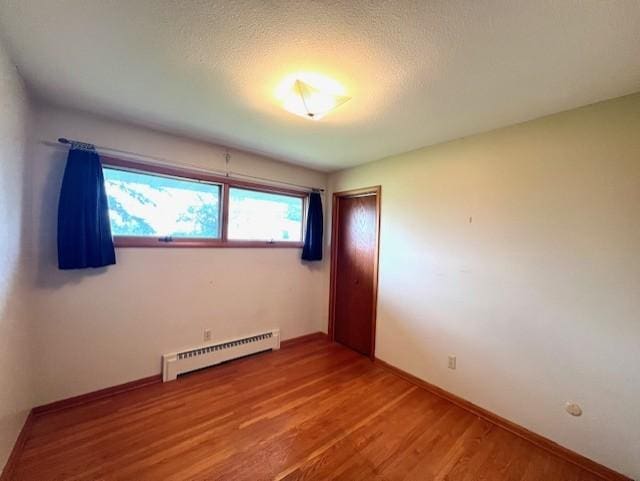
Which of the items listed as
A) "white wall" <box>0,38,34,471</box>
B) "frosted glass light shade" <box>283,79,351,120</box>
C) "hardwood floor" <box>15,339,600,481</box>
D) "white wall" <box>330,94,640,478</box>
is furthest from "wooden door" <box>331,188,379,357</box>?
"white wall" <box>0,38,34,471</box>

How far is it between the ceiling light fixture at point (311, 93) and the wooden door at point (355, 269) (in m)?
1.51

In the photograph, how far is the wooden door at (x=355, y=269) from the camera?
311 centimetres

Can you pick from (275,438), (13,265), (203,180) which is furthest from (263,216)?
(275,438)

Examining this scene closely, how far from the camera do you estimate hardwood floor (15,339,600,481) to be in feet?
5.03

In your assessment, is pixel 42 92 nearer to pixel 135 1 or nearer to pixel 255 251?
pixel 135 1

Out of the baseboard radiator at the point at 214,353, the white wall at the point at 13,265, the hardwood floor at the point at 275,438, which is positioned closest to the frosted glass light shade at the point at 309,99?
the white wall at the point at 13,265

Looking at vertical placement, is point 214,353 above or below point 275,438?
above

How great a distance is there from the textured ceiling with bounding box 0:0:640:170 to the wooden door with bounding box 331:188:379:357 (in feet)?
4.39

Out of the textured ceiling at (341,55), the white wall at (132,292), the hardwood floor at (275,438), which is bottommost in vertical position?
the hardwood floor at (275,438)

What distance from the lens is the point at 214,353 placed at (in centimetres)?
270

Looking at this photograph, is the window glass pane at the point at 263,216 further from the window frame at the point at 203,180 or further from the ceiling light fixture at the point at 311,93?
the ceiling light fixture at the point at 311,93

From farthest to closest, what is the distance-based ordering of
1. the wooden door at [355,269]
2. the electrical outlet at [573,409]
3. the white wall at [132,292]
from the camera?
the wooden door at [355,269], the white wall at [132,292], the electrical outlet at [573,409]

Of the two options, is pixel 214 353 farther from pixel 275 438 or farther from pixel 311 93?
pixel 311 93

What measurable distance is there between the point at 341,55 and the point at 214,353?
2.78 metres
